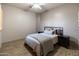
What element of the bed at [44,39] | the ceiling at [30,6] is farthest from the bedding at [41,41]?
the ceiling at [30,6]

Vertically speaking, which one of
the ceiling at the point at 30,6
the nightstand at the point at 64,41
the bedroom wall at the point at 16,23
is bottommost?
the nightstand at the point at 64,41

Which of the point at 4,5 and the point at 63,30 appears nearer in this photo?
the point at 4,5

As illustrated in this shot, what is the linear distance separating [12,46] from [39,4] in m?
0.89

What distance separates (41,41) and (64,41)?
44 cm

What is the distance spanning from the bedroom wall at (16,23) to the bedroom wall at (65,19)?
237 mm

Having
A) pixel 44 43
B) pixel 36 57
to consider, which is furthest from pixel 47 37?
pixel 36 57

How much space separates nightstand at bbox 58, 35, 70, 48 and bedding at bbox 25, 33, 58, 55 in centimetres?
8

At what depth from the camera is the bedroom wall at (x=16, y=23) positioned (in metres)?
1.43

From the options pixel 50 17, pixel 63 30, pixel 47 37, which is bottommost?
pixel 47 37

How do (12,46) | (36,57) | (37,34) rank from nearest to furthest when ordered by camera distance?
(36,57) < (12,46) < (37,34)

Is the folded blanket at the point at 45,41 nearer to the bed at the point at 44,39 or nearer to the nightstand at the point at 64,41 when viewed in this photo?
the bed at the point at 44,39

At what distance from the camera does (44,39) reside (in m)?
1.53

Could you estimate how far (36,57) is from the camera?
137 centimetres

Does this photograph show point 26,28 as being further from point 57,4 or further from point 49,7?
point 57,4
